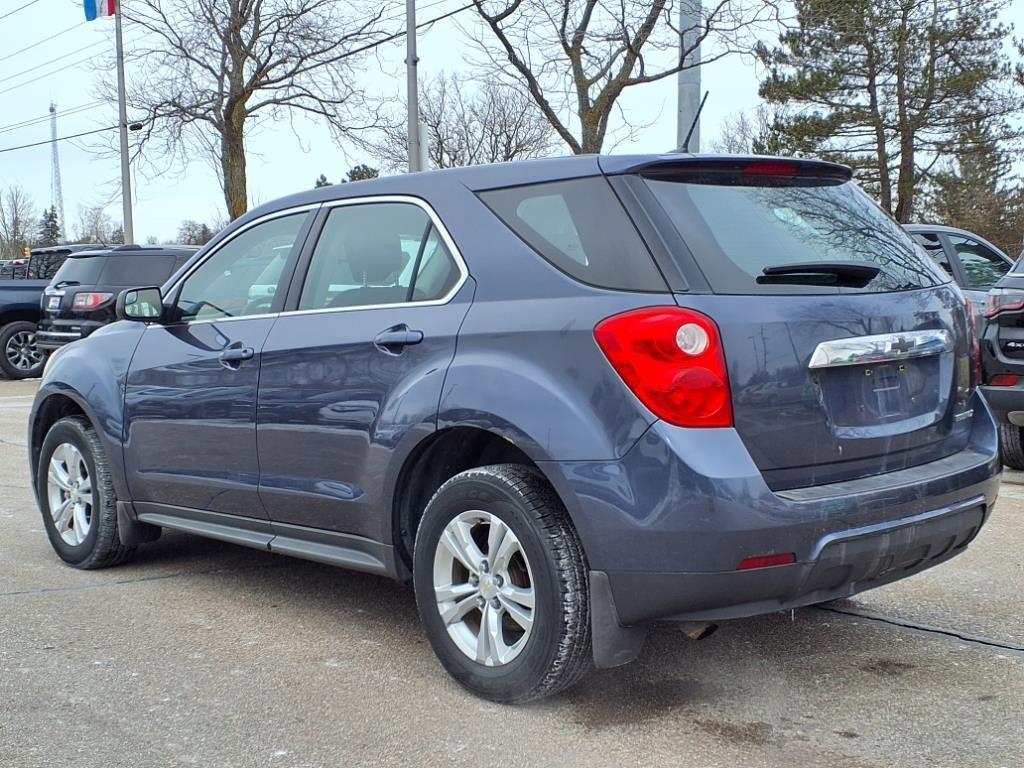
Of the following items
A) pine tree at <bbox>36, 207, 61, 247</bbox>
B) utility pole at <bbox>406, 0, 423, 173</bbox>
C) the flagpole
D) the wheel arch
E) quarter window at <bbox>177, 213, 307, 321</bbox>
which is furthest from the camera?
pine tree at <bbox>36, 207, 61, 247</bbox>

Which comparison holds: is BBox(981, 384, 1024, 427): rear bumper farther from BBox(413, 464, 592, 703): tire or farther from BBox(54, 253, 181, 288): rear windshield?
BBox(54, 253, 181, 288): rear windshield

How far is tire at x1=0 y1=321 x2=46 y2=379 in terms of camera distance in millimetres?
17156

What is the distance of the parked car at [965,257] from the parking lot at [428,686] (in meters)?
5.69

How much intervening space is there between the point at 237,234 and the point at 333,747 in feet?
7.66

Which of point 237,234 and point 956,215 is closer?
point 237,234

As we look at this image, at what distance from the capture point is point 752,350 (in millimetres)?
3271

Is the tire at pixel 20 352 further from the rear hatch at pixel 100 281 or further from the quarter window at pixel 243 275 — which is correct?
the quarter window at pixel 243 275

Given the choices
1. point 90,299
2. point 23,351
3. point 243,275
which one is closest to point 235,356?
point 243,275

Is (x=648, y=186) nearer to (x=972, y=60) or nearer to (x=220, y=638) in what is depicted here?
(x=220, y=638)

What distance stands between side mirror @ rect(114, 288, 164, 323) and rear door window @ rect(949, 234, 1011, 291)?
7.74 meters

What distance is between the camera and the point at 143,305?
5.04m

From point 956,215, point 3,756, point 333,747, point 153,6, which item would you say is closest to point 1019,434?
point 333,747

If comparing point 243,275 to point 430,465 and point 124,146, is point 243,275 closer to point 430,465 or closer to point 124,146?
point 430,465

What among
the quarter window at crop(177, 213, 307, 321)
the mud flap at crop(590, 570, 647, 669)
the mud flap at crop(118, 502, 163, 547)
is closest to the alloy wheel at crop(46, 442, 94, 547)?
the mud flap at crop(118, 502, 163, 547)
